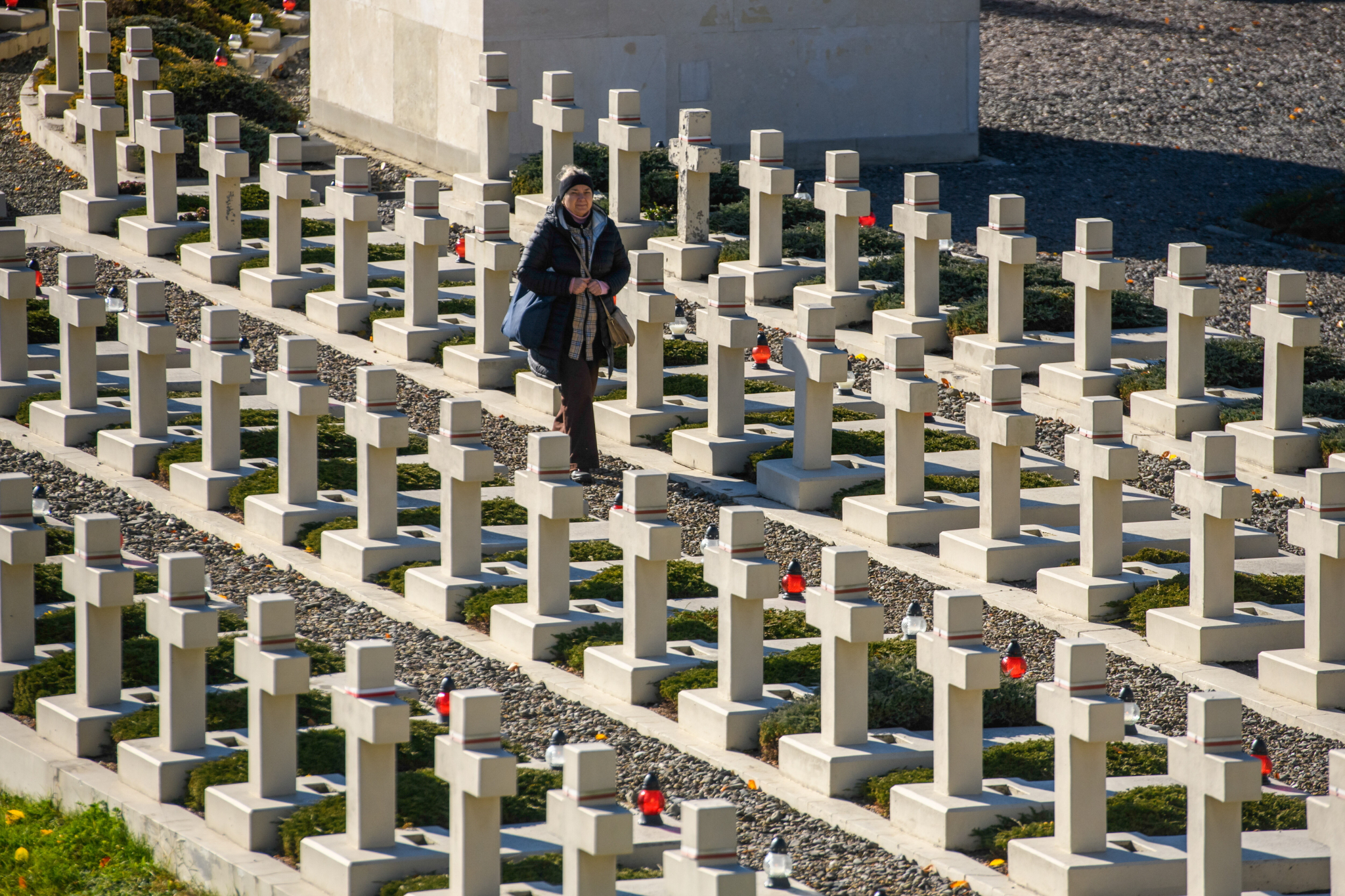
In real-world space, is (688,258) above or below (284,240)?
below

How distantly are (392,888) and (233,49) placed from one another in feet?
51.2

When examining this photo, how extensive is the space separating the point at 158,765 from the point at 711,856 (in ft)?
7.39

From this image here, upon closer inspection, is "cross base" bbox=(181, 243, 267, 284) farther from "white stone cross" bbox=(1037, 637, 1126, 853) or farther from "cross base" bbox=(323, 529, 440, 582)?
"white stone cross" bbox=(1037, 637, 1126, 853)

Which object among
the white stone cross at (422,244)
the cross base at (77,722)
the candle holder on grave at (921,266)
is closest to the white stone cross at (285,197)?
the white stone cross at (422,244)

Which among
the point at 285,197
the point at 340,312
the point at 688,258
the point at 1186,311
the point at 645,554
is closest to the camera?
the point at 645,554

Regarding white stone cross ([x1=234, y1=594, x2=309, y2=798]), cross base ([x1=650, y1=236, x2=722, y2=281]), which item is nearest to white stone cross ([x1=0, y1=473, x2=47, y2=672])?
white stone cross ([x1=234, y1=594, x2=309, y2=798])

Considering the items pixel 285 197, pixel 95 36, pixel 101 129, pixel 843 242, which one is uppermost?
pixel 95 36

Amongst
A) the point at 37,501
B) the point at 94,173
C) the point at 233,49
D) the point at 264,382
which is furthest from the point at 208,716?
the point at 233,49

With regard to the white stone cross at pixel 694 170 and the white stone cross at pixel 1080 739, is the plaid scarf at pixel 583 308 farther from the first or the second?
the white stone cross at pixel 1080 739

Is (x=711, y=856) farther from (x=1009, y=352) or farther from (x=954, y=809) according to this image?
(x=1009, y=352)

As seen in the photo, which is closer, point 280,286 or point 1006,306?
point 1006,306

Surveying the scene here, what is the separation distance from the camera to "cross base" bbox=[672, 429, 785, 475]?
35.2 feet

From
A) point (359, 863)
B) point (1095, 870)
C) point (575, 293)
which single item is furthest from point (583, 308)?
point (1095, 870)

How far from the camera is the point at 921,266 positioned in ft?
41.1
